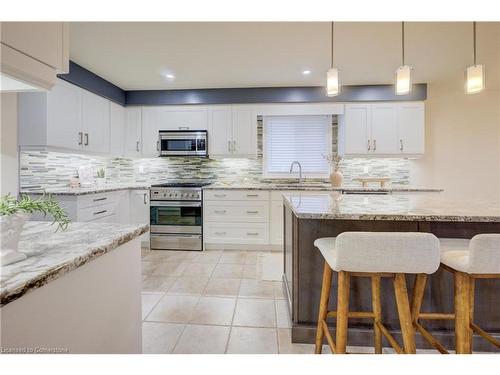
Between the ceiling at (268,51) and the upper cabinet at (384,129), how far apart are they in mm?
386

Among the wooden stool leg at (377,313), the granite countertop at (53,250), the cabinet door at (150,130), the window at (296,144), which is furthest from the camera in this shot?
the window at (296,144)

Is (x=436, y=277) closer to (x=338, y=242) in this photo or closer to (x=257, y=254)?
(x=338, y=242)

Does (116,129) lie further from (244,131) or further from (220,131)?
(244,131)

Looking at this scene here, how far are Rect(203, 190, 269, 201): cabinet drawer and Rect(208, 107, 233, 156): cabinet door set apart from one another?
2.13 ft

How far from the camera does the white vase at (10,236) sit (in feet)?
2.44

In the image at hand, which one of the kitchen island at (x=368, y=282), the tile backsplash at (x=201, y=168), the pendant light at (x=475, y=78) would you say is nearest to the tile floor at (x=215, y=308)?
the kitchen island at (x=368, y=282)

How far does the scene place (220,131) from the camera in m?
4.36

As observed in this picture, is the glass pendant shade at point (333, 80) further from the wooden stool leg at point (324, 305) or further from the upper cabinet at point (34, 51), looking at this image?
the upper cabinet at point (34, 51)

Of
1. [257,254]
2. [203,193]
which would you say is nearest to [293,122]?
[203,193]

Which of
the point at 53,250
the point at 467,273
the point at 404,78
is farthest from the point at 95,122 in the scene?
the point at 467,273

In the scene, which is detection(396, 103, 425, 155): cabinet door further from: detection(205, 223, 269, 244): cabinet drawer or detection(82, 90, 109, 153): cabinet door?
detection(82, 90, 109, 153): cabinet door

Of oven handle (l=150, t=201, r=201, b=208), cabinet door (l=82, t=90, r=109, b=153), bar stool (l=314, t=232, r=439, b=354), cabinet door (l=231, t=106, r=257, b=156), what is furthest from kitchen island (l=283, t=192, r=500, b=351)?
cabinet door (l=82, t=90, r=109, b=153)

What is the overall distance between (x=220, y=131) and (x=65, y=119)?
1985 mm

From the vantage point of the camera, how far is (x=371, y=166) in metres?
4.51
